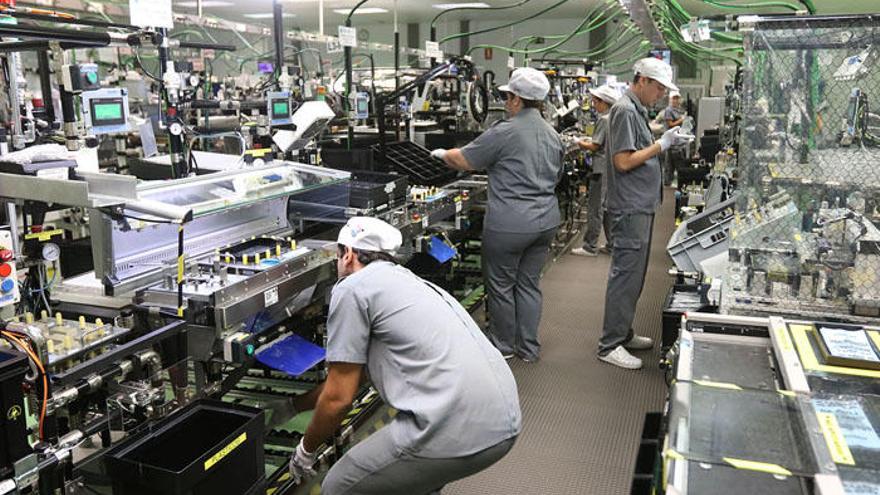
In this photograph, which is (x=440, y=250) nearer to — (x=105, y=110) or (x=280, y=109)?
(x=280, y=109)

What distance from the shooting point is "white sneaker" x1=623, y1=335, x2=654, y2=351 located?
4746mm

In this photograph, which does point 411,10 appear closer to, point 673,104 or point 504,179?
point 673,104

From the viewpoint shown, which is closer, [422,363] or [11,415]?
[11,415]

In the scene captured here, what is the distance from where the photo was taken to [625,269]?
13.9 ft

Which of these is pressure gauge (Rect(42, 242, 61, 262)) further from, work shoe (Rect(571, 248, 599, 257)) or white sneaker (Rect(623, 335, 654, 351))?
work shoe (Rect(571, 248, 599, 257))

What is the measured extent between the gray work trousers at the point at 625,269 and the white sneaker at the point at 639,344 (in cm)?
33

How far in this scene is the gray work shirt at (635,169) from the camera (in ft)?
13.2

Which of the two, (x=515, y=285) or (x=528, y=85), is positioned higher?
(x=528, y=85)

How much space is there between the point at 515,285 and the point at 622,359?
0.84 metres

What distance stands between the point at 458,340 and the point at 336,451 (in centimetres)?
126

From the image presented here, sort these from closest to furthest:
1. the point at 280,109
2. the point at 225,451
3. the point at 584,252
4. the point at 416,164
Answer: the point at 225,451 → the point at 280,109 → the point at 416,164 → the point at 584,252

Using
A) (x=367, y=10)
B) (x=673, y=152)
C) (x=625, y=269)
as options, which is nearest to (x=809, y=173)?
(x=625, y=269)

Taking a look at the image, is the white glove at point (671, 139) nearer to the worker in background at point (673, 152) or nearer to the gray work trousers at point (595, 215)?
the gray work trousers at point (595, 215)

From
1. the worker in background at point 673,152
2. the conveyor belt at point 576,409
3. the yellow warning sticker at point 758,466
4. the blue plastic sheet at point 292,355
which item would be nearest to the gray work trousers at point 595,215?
the worker in background at point 673,152
